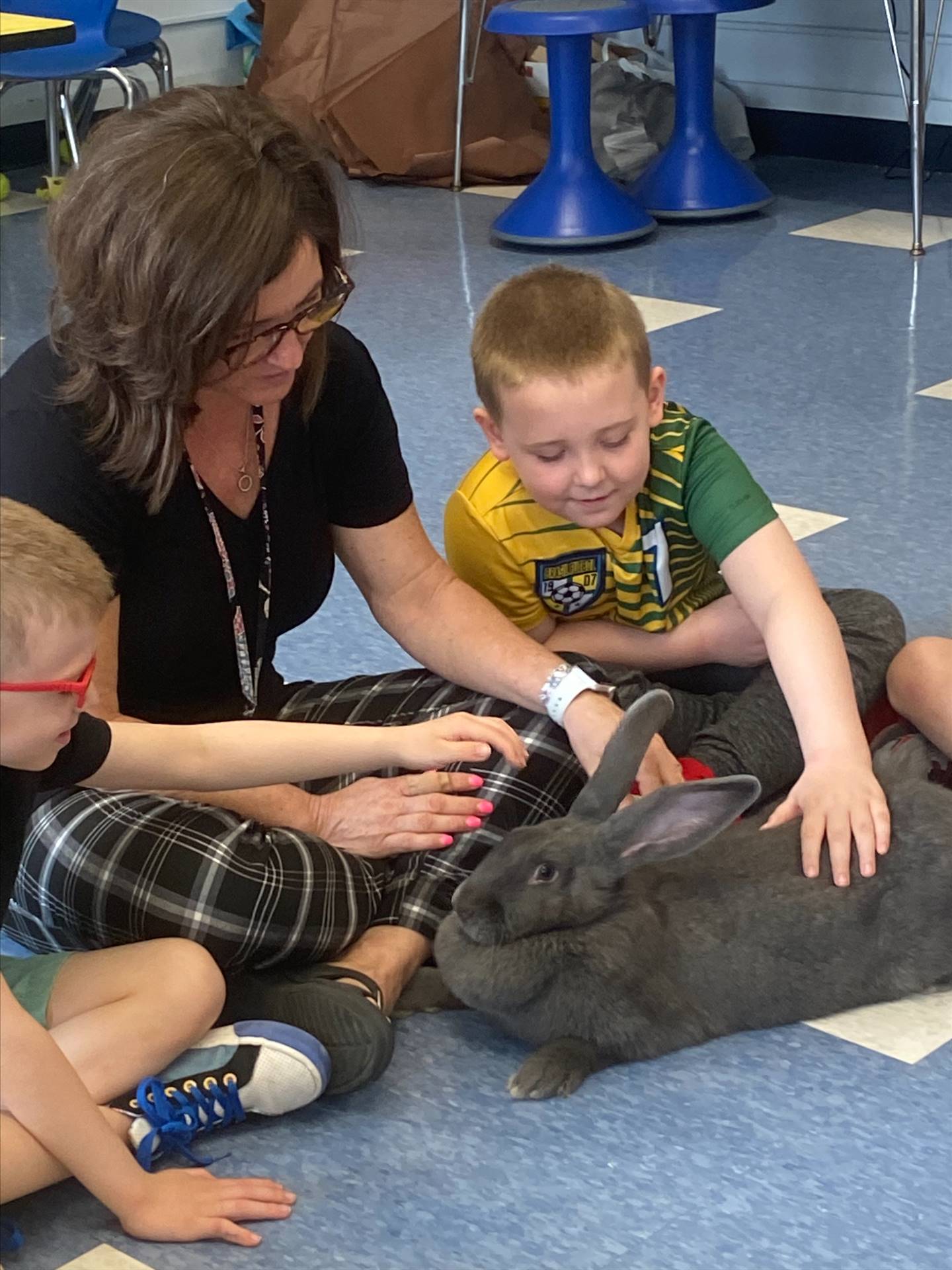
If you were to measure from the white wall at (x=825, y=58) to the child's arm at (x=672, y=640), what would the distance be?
9.02 ft

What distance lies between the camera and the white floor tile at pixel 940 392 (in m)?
2.44

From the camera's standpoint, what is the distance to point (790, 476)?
219cm

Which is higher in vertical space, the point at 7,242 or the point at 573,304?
the point at 573,304

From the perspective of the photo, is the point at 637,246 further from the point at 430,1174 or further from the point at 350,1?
the point at 430,1174

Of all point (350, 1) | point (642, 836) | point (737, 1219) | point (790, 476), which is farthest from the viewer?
point (350, 1)

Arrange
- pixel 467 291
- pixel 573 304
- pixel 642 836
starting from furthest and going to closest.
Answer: pixel 467 291 → pixel 573 304 → pixel 642 836

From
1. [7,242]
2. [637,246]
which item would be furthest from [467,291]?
[7,242]

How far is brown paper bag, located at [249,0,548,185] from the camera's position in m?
4.02

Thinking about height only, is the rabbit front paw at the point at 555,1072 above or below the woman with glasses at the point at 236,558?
below

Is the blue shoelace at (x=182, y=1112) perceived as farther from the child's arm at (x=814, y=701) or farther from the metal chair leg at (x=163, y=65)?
the metal chair leg at (x=163, y=65)

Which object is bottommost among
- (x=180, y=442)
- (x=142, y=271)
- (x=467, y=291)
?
(x=467, y=291)

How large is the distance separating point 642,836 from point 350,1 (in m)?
3.42

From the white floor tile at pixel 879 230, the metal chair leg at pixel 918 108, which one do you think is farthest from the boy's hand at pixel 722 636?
the white floor tile at pixel 879 230

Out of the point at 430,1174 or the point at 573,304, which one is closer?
the point at 430,1174
